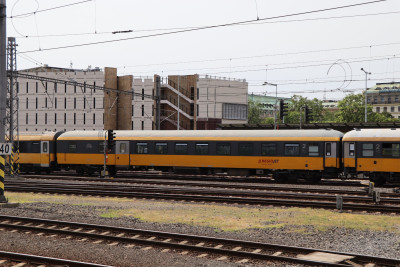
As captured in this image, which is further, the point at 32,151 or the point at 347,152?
the point at 32,151

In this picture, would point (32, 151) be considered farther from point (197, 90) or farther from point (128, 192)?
point (197, 90)

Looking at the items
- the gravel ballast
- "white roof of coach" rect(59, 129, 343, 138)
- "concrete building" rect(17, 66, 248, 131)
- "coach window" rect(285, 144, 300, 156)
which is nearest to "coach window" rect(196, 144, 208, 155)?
"white roof of coach" rect(59, 129, 343, 138)

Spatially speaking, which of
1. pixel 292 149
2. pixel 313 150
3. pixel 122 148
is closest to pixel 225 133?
pixel 292 149

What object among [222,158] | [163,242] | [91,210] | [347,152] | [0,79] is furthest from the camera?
[222,158]

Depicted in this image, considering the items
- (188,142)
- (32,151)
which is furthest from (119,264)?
(32,151)

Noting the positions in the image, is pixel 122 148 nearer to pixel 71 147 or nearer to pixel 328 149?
pixel 71 147

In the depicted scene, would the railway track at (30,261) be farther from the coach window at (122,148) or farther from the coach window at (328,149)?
the coach window at (122,148)

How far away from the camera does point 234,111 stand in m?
95.7

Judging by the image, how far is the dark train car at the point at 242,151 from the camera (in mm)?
32125

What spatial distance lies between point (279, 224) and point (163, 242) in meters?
5.00

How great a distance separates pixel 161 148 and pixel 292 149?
32.5 feet

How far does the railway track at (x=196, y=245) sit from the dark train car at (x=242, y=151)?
774 inches

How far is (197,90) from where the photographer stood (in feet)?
300

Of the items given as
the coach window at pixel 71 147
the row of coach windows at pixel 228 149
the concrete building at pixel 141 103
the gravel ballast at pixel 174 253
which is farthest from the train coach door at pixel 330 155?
the concrete building at pixel 141 103
